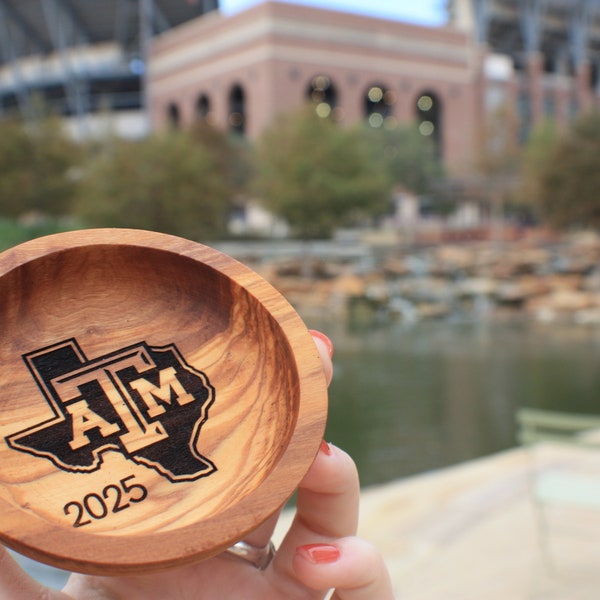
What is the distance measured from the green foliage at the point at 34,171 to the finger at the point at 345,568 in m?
→ 18.3

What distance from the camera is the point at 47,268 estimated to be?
0.89m

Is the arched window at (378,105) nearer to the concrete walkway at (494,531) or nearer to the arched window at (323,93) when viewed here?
the arched window at (323,93)

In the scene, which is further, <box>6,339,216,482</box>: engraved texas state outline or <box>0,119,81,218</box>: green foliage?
<box>0,119,81,218</box>: green foliage

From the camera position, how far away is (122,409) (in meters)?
0.89

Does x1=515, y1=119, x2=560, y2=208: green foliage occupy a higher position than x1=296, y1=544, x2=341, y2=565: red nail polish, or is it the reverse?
x1=515, y1=119, x2=560, y2=208: green foliage

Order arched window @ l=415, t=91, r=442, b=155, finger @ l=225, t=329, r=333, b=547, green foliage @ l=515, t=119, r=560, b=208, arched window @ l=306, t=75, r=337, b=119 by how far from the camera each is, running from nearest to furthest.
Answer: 1. finger @ l=225, t=329, r=333, b=547
2. green foliage @ l=515, t=119, r=560, b=208
3. arched window @ l=306, t=75, r=337, b=119
4. arched window @ l=415, t=91, r=442, b=155

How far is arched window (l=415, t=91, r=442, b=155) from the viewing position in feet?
123

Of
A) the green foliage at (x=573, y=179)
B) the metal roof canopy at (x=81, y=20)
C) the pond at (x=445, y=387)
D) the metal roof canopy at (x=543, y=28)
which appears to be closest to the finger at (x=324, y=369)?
the pond at (x=445, y=387)

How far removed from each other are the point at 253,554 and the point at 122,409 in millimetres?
264

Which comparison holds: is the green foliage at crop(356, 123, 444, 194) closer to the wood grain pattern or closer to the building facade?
the building facade

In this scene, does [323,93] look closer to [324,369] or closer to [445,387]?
[445,387]

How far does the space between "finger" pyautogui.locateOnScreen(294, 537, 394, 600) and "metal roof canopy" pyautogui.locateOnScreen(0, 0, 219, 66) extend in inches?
1563

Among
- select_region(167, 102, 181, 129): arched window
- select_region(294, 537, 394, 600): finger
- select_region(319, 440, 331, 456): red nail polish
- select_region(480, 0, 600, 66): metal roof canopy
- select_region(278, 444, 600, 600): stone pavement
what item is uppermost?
select_region(480, 0, 600, 66): metal roof canopy

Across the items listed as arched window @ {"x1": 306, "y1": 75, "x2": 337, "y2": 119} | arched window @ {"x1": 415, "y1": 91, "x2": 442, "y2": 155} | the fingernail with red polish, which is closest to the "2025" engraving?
the fingernail with red polish
